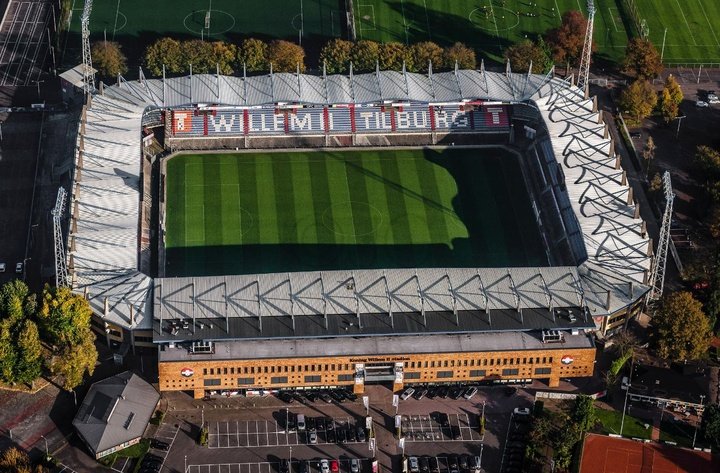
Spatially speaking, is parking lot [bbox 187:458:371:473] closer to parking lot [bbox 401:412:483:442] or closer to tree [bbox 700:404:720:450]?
parking lot [bbox 401:412:483:442]

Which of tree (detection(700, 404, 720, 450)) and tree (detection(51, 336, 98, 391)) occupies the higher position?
tree (detection(51, 336, 98, 391))

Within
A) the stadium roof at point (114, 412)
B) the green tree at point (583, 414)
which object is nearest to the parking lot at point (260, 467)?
the stadium roof at point (114, 412)

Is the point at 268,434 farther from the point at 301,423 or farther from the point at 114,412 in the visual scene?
the point at 114,412

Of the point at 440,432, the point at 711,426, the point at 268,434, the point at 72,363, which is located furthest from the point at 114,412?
the point at 711,426

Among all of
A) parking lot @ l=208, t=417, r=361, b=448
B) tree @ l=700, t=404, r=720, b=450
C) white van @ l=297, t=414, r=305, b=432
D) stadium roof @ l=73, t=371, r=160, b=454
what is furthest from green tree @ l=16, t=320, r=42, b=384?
tree @ l=700, t=404, r=720, b=450

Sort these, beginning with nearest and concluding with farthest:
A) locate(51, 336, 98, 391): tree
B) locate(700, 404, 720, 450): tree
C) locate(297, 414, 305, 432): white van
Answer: locate(700, 404, 720, 450): tree < locate(51, 336, 98, 391): tree < locate(297, 414, 305, 432): white van

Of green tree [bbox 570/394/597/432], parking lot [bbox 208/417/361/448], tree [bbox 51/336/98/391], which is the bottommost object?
parking lot [bbox 208/417/361/448]
